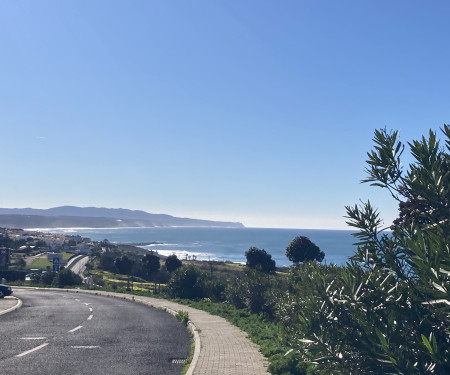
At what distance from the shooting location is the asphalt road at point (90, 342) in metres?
13.8

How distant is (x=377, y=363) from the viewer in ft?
19.8

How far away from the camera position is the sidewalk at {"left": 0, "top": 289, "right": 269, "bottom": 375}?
1312 centimetres

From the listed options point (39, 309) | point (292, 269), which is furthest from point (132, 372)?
point (39, 309)

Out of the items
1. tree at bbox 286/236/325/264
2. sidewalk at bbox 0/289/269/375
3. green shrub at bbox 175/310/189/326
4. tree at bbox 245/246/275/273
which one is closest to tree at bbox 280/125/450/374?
sidewalk at bbox 0/289/269/375

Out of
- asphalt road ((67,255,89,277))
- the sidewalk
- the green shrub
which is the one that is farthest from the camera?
asphalt road ((67,255,89,277))

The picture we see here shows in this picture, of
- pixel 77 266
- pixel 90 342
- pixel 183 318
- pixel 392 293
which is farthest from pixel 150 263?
pixel 392 293

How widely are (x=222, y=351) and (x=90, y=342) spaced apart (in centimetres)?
580

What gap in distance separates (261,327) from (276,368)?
27.8 feet

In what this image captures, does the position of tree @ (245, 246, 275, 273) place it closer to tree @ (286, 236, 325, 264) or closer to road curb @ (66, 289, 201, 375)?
tree @ (286, 236, 325, 264)

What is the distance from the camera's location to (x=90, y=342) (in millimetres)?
17641

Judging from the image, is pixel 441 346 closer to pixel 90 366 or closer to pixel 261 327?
pixel 90 366

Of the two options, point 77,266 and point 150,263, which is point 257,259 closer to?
point 150,263

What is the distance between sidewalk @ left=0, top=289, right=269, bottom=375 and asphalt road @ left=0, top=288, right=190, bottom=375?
2.49 ft

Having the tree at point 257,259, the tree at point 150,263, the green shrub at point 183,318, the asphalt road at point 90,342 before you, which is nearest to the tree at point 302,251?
the tree at point 257,259
